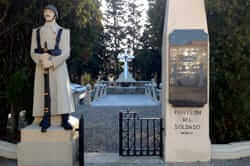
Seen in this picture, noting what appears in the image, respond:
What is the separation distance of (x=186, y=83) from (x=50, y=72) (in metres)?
2.64

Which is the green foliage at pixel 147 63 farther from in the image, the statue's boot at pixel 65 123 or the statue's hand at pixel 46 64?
the statue's hand at pixel 46 64

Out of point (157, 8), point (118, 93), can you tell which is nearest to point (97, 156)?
point (157, 8)

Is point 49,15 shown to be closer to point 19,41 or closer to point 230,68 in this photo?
point 19,41

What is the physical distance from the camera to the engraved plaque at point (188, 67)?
17.4ft

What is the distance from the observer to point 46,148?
16.6ft

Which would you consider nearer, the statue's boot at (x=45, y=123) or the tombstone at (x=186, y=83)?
the statue's boot at (x=45, y=123)

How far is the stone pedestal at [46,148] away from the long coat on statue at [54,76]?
0.39 m

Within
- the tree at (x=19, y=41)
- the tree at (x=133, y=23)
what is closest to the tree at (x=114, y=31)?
the tree at (x=133, y=23)

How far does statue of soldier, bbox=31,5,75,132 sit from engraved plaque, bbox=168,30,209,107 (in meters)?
2.07

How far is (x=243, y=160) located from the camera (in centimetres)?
554

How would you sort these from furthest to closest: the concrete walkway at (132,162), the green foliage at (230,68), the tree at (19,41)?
the tree at (19,41) → the green foliage at (230,68) → the concrete walkway at (132,162)

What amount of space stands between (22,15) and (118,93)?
22.6 meters

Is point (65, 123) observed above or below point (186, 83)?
below

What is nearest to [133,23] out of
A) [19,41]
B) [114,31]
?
[114,31]
